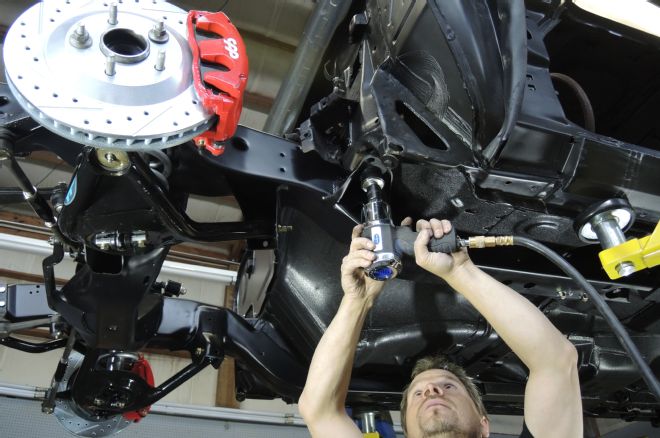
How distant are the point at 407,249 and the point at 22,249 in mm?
2465

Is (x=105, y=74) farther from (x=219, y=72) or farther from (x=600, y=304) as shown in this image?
(x=600, y=304)

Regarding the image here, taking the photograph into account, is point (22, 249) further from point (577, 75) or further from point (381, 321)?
point (577, 75)

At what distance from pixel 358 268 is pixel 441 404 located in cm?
49

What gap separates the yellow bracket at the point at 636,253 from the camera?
39.3 inches

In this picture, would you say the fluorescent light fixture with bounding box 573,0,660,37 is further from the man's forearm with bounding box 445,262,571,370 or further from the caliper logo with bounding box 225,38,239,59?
the caliper logo with bounding box 225,38,239,59

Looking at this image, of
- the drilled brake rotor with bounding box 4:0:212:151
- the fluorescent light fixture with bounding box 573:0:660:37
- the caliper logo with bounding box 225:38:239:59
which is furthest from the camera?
the fluorescent light fixture with bounding box 573:0:660:37

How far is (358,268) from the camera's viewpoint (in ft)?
4.11

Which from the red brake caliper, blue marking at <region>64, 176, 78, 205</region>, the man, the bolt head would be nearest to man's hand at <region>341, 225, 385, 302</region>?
the man

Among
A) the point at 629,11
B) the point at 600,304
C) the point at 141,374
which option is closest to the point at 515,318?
the point at 600,304

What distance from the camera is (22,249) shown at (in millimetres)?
2994

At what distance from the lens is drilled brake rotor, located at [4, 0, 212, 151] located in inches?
37.7

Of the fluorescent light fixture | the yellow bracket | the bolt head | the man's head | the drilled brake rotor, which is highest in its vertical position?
the fluorescent light fixture

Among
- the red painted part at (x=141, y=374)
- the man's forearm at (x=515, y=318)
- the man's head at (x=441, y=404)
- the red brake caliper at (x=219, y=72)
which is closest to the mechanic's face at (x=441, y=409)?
the man's head at (x=441, y=404)

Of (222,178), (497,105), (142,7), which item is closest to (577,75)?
(497,105)
